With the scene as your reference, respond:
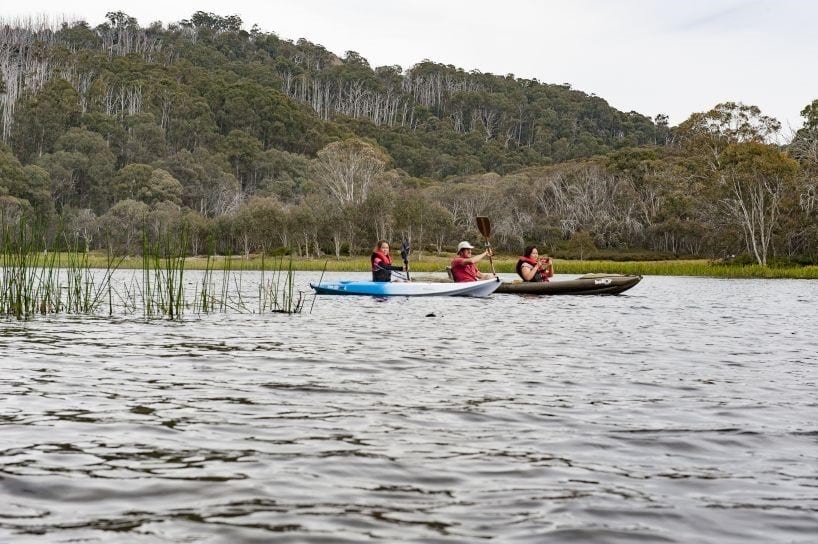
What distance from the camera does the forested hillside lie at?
6066 centimetres

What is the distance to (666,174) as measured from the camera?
72375 millimetres

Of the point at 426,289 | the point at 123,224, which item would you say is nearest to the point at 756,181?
the point at 426,289

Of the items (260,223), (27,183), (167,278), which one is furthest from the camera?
(27,183)

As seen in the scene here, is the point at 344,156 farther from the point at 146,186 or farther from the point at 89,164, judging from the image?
the point at 89,164

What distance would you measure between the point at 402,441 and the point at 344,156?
78780 millimetres

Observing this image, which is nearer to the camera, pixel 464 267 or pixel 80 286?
pixel 80 286

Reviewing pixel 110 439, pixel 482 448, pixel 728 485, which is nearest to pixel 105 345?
pixel 110 439

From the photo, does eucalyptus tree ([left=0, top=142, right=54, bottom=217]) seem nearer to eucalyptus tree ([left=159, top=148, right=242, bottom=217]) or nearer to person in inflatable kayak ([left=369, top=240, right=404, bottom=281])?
eucalyptus tree ([left=159, top=148, right=242, bottom=217])

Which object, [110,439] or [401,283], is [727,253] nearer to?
[401,283]

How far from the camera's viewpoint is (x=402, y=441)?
580cm

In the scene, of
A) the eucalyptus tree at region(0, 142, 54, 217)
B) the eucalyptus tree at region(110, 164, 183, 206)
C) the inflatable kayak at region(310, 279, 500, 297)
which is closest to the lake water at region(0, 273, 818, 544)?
the inflatable kayak at region(310, 279, 500, 297)

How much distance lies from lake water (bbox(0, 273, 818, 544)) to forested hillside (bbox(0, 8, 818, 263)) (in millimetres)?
29129

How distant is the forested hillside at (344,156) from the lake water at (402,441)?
29.1 meters

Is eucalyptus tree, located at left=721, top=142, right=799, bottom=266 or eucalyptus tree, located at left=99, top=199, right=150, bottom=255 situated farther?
eucalyptus tree, located at left=99, top=199, right=150, bottom=255
